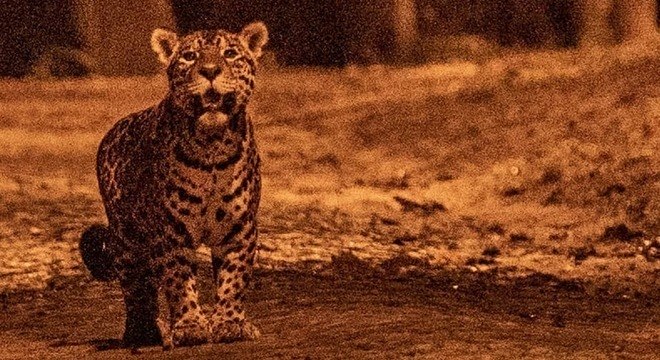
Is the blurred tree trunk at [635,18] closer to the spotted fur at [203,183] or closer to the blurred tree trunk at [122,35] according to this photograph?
the blurred tree trunk at [122,35]

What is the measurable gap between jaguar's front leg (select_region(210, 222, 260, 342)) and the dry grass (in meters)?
3.23

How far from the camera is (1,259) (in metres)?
14.2

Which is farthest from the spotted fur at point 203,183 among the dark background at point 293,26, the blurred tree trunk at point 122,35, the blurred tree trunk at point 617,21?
the dark background at point 293,26

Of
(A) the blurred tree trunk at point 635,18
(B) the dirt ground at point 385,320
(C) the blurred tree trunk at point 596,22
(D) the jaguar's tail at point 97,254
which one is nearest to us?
(B) the dirt ground at point 385,320

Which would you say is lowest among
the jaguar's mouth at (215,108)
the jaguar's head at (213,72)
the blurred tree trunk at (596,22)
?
the blurred tree trunk at (596,22)

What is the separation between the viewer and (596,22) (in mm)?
24203

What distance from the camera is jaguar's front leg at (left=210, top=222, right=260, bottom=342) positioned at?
1034 cm

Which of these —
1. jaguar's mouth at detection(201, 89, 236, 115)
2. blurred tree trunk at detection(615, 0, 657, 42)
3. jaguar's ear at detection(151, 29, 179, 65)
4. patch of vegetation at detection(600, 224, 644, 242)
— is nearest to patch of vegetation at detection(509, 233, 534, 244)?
patch of vegetation at detection(600, 224, 644, 242)

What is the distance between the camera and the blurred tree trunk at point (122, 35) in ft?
78.1

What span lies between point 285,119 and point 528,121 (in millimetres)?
2871

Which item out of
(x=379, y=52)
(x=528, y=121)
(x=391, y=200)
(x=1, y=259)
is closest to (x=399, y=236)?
(x=391, y=200)

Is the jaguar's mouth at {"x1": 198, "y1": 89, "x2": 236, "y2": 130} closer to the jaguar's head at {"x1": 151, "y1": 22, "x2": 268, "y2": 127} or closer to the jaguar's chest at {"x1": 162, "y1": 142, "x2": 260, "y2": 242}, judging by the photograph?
the jaguar's head at {"x1": 151, "y1": 22, "x2": 268, "y2": 127}

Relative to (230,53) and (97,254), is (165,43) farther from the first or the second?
(97,254)

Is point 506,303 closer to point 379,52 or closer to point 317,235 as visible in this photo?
point 317,235
